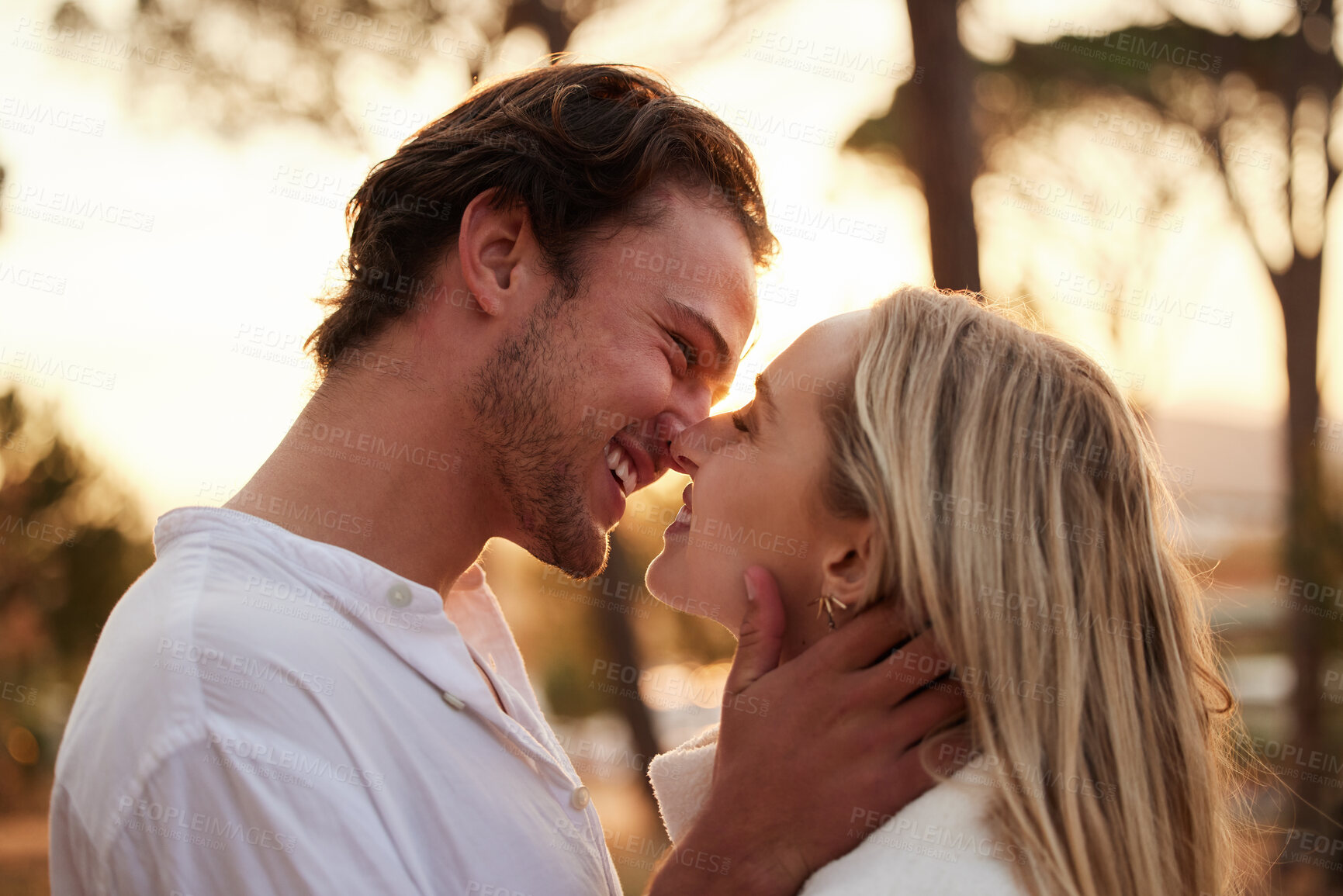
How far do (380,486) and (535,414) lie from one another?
0.39m

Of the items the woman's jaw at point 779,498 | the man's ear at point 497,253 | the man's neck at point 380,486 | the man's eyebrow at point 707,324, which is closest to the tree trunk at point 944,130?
the man's eyebrow at point 707,324

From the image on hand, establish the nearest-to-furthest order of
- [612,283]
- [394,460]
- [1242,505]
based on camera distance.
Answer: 1. [394,460]
2. [612,283]
3. [1242,505]

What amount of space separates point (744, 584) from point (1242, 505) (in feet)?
21.7

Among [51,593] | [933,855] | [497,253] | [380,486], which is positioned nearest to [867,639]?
[933,855]

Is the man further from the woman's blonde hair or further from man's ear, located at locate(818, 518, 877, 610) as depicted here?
the woman's blonde hair

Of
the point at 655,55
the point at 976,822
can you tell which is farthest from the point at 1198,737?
the point at 655,55

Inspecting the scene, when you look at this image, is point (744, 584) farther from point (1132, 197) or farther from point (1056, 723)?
point (1132, 197)

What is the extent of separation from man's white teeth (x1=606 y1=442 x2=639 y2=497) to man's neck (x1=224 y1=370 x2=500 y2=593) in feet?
0.96

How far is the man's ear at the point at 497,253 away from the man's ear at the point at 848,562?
0.96m

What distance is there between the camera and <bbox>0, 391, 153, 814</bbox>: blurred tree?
31.2 feet

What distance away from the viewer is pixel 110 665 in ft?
5.22

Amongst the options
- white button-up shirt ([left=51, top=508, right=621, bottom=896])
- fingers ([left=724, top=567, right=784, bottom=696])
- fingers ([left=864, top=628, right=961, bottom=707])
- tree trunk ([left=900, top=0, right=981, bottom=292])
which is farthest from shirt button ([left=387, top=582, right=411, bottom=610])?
tree trunk ([left=900, top=0, right=981, bottom=292])

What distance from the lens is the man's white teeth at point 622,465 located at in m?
2.38

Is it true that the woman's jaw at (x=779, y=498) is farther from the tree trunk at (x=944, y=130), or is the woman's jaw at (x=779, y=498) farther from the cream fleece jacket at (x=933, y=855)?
the tree trunk at (x=944, y=130)
